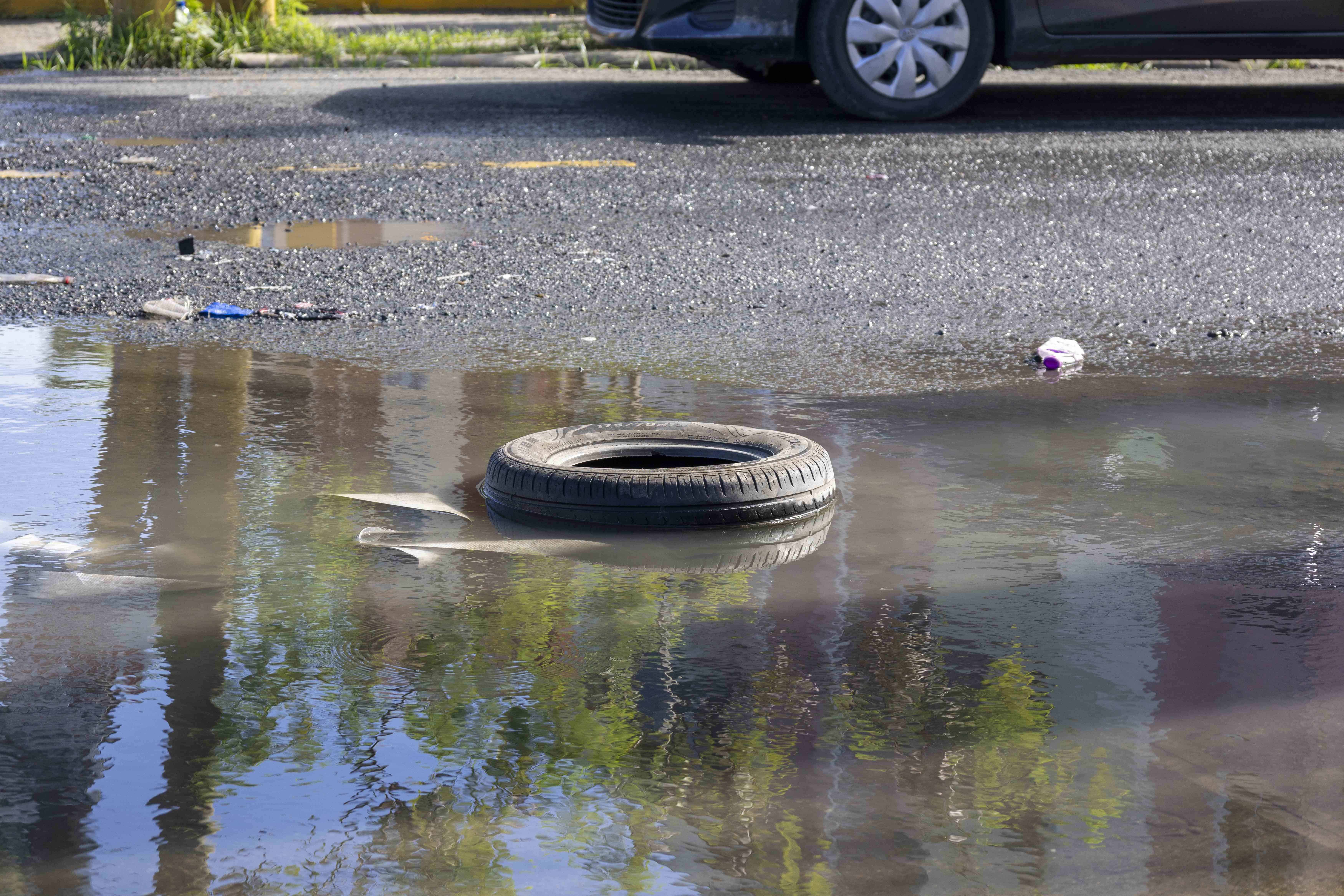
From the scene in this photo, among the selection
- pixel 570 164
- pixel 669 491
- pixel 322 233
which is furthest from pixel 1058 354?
pixel 570 164

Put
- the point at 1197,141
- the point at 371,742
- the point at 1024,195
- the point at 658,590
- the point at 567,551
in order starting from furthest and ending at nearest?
the point at 1197,141, the point at 1024,195, the point at 567,551, the point at 658,590, the point at 371,742

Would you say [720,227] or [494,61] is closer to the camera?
[720,227]

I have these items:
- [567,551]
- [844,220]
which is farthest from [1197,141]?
[567,551]

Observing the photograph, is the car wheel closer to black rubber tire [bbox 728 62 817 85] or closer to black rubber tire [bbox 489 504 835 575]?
black rubber tire [bbox 728 62 817 85]

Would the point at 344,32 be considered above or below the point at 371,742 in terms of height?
above

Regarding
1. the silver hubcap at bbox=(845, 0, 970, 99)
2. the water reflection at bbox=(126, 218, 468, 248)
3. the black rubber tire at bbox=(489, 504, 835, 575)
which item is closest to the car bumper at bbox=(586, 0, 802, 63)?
the silver hubcap at bbox=(845, 0, 970, 99)

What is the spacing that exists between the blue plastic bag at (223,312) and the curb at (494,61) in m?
7.28

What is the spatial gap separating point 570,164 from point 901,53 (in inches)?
87.4

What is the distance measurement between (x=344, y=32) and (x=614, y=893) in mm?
12862

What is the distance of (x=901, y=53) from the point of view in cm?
859

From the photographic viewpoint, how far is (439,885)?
179 centimetres

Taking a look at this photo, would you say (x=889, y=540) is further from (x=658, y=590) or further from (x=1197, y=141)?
(x=1197, y=141)

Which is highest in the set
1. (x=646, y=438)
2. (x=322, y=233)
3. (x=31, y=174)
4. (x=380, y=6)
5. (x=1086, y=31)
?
(x=380, y=6)

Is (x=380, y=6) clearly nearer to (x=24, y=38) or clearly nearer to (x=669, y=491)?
(x=24, y=38)
